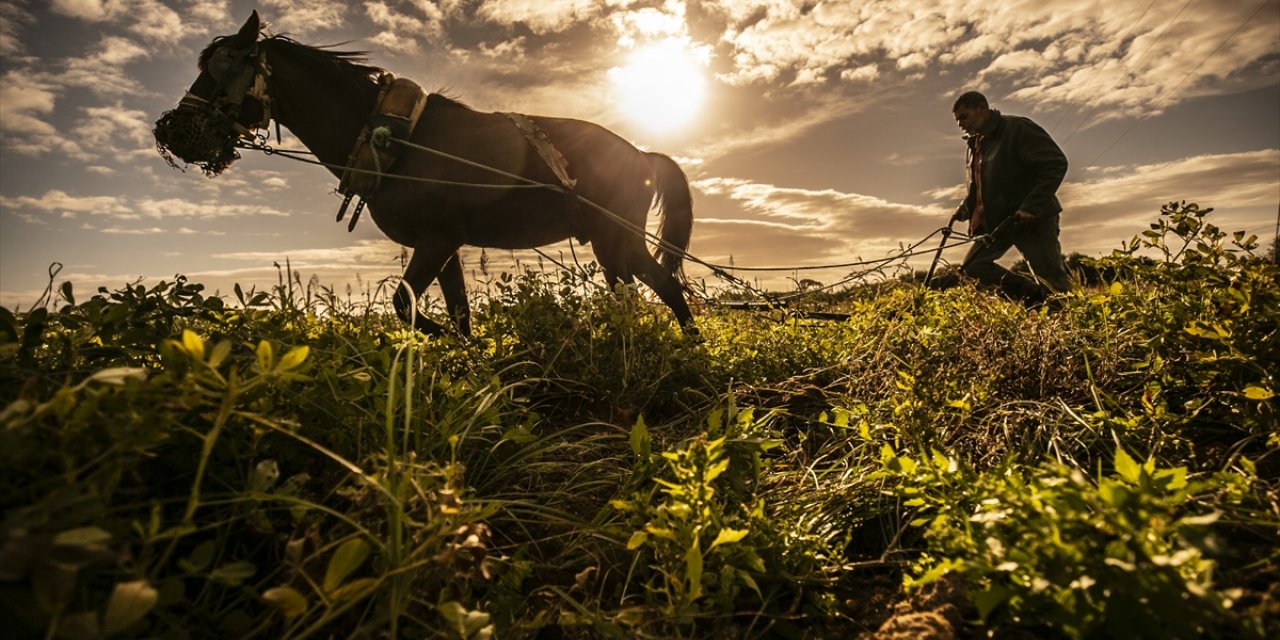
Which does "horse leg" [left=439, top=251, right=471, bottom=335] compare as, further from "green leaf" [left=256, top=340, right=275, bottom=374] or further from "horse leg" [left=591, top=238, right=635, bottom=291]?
"green leaf" [left=256, top=340, right=275, bottom=374]

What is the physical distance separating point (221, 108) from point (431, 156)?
1735mm

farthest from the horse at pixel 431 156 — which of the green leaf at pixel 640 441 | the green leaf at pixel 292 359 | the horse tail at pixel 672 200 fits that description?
the green leaf at pixel 292 359

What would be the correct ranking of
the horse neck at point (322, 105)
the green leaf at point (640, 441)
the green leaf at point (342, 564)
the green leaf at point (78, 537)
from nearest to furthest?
the green leaf at point (78, 537) < the green leaf at point (342, 564) < the green leaf at point (640, 441) < the horse neck at point (322, 105)

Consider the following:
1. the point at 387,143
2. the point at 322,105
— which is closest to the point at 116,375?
the point at 387,143

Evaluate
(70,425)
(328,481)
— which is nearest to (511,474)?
(328,481)

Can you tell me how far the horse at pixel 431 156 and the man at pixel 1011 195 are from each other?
3254 millimetres

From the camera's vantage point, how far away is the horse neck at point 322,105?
4805 millimetres

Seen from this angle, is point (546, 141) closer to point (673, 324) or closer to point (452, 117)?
point (452, 117)

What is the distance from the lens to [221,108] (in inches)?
183

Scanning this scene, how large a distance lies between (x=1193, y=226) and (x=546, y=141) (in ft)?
13.2

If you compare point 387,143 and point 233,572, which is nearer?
point 233,572

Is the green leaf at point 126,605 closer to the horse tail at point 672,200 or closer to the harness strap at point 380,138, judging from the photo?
the harness strap at point 380,138

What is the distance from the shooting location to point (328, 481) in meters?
1.45

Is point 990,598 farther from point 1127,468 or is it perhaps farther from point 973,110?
point 973,110
